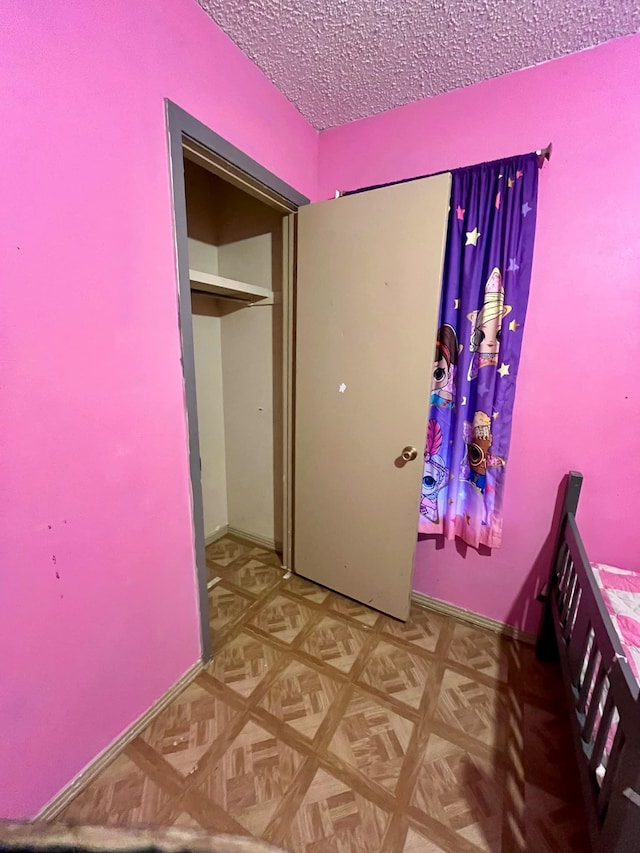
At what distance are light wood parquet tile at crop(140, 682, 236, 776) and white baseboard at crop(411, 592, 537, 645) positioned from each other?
42.5 inches

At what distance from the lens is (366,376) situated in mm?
1666

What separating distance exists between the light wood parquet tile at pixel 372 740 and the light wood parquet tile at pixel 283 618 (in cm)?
44

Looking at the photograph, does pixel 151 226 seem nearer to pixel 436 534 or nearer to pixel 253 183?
pixel 253 183

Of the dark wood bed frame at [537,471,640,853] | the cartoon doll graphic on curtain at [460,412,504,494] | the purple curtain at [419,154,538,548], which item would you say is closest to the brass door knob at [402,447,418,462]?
the purple curtain at [419,154,538,548]

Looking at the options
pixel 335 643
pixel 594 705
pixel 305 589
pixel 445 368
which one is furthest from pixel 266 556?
pixel 594 705

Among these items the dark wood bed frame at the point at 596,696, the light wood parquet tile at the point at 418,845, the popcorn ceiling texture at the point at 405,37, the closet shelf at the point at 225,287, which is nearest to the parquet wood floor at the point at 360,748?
the light wood parquet tile at the point at 418,845

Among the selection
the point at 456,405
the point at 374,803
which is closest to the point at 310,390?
the point at 456,405

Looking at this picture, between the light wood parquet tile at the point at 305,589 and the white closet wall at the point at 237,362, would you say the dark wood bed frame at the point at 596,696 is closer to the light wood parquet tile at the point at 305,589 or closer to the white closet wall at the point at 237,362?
the light wood parquet tile at the point at 305,589

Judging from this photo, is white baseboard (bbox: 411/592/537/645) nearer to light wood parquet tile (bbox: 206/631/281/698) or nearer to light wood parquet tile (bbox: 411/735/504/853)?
light wood parquet tile (bbox: 411/735/504/853)

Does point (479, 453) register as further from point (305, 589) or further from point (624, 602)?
point (305, 589)

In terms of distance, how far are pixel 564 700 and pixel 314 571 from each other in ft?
4.04

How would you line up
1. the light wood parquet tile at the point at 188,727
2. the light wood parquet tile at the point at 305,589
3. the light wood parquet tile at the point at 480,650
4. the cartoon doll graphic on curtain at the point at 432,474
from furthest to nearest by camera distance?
the light wood parquet tile at the point at 305,589 → the cartoon doll graphic on curtain at the point at 432,474 → the light wood parquet tile at the point at 480,650 → the light wood parquet tile at the point at 188,727

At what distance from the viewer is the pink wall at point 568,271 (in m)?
1.27

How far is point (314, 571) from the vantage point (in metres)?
2.05
